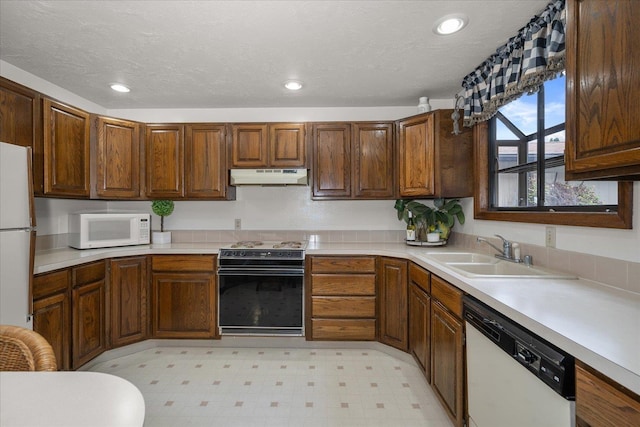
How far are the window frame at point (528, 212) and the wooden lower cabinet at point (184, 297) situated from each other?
7.70 ft

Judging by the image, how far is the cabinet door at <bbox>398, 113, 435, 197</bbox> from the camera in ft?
8.50

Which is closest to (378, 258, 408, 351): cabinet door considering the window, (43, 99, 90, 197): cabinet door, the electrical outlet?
the window

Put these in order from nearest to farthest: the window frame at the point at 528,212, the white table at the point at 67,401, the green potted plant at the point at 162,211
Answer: the white table at the point at 67,401
the window frame at the point at 528,212
the green potted plant at the point at 162,211

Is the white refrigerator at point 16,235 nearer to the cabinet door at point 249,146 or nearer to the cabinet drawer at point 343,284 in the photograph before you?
the cabinet door at point 249,146

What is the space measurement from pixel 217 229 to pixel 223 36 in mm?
1962

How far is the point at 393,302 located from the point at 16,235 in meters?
2.52

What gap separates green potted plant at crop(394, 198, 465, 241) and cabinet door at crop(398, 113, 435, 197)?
0.20 meters

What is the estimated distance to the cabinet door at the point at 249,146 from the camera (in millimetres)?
2961

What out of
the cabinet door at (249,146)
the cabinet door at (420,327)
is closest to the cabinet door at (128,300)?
the cabinet door at (249,146)

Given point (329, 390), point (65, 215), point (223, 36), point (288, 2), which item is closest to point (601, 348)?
point (329, 390)

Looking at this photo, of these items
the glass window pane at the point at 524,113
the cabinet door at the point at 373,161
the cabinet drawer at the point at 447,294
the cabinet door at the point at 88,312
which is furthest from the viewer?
the cabinet door at the point at 373,161

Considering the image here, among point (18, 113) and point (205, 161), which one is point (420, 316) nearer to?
point (205, 161)

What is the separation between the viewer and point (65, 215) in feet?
9.22

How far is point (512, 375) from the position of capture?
3.67ft
